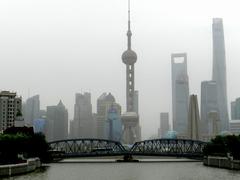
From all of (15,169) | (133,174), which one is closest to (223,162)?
(133,174)

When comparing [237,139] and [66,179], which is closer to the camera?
[66,179]

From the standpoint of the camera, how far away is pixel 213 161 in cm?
15400

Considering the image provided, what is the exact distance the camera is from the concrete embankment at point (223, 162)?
418 feet

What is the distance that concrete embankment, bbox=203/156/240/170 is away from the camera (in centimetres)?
12728

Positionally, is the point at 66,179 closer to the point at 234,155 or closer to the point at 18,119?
the point at 234,155

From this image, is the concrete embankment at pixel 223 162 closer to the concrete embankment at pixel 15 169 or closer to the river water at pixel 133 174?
the river water at pixel 133 174

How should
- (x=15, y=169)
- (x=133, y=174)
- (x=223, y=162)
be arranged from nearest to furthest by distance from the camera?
(x=15, y=169), (x=133, y=174), (x=223, y=162)

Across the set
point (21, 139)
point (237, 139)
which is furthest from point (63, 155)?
point (237, 139)

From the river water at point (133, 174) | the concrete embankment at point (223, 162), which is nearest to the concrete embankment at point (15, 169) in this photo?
the river water at point (133, 174)

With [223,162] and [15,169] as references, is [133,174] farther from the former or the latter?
[223,162]

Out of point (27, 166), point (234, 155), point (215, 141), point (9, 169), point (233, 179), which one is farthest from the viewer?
point (215, 141)

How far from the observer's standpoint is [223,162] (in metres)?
140

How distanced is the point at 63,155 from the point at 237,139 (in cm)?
7374

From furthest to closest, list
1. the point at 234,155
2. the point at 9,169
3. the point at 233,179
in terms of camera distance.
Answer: the point at 234,155 → the point at 9,169 → the point at 233,179
